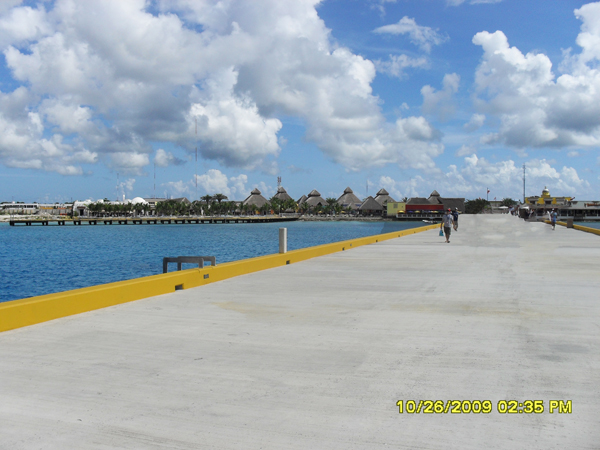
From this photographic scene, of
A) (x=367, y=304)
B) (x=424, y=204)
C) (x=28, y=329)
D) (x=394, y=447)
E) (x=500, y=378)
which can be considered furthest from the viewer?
(x=424, y=204)

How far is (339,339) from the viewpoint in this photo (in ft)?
21.5

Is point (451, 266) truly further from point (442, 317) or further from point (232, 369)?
point (232, 369)

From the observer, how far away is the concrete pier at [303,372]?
12.6ft

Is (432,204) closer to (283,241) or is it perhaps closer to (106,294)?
(283,241)

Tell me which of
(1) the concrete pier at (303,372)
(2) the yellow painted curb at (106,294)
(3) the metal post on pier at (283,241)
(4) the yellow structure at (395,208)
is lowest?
(1) the concrete pier at (303,372)

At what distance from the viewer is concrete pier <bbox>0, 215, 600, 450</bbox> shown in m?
3.83

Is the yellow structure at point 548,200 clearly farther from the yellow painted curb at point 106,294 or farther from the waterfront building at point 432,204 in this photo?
the yellow painted curb at point 106,294

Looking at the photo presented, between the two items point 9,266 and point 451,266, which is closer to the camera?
point 451,266

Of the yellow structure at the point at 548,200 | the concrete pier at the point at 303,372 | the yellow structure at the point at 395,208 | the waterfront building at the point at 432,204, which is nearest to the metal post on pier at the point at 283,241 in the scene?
the concrete pier at the point at 303,372

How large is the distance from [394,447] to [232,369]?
215 cm

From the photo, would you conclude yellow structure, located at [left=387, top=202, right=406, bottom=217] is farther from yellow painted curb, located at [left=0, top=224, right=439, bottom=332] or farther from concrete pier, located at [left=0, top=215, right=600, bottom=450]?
concrete pier, located at [left=0, top=215, right=600, bottom=450]

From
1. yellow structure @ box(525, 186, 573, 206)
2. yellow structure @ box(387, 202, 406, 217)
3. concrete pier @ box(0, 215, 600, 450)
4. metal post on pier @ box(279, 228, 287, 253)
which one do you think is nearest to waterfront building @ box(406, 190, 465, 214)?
yellow structure @ box(387, 202, 406, 217)

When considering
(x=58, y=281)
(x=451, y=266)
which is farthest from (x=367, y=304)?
(x=58, y=281)

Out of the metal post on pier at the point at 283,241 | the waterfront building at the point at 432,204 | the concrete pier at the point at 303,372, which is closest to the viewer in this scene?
the concrete pier at the point at 303,372
